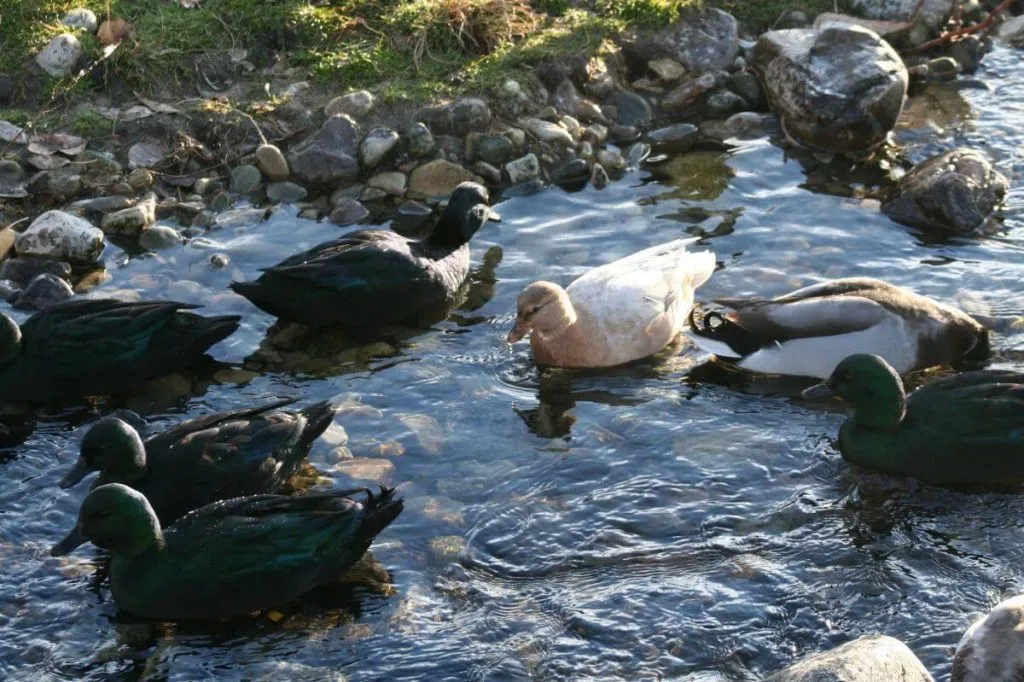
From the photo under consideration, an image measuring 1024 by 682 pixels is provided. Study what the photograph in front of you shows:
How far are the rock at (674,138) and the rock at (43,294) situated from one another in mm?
4281

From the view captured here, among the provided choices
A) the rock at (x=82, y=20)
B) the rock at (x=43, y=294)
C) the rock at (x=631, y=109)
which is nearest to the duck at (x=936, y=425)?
the rock at (x=631, y=109)

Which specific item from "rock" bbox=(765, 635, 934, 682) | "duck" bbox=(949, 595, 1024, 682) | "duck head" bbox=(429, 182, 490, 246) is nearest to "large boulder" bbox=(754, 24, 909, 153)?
"duck head" bbox=(429, 182, 490, 246)

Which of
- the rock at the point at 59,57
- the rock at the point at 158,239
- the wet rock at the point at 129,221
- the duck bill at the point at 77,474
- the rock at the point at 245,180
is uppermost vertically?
the rock at the point at 59,57

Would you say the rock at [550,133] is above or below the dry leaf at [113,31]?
below

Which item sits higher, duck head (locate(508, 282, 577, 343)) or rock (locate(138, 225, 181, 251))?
rock (locate(138, 225, 181, 251))

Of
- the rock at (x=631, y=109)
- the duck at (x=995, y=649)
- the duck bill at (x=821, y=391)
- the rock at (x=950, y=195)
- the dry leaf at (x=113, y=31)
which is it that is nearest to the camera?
the duck at (x=995, y=649)

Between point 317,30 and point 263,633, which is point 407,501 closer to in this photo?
point 263,633

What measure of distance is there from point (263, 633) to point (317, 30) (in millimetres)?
5793

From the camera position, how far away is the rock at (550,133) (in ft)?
31.1

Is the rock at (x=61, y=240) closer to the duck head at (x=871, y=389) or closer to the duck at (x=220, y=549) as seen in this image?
the duck at (x=220, y=549)

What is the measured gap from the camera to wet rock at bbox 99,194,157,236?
846 cm

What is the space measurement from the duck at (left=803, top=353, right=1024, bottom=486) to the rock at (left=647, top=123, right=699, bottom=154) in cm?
359

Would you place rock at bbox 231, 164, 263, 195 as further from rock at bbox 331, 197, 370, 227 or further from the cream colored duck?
the cream colored duck

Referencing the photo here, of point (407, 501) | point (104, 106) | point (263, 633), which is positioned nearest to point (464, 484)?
point (407, 501)
